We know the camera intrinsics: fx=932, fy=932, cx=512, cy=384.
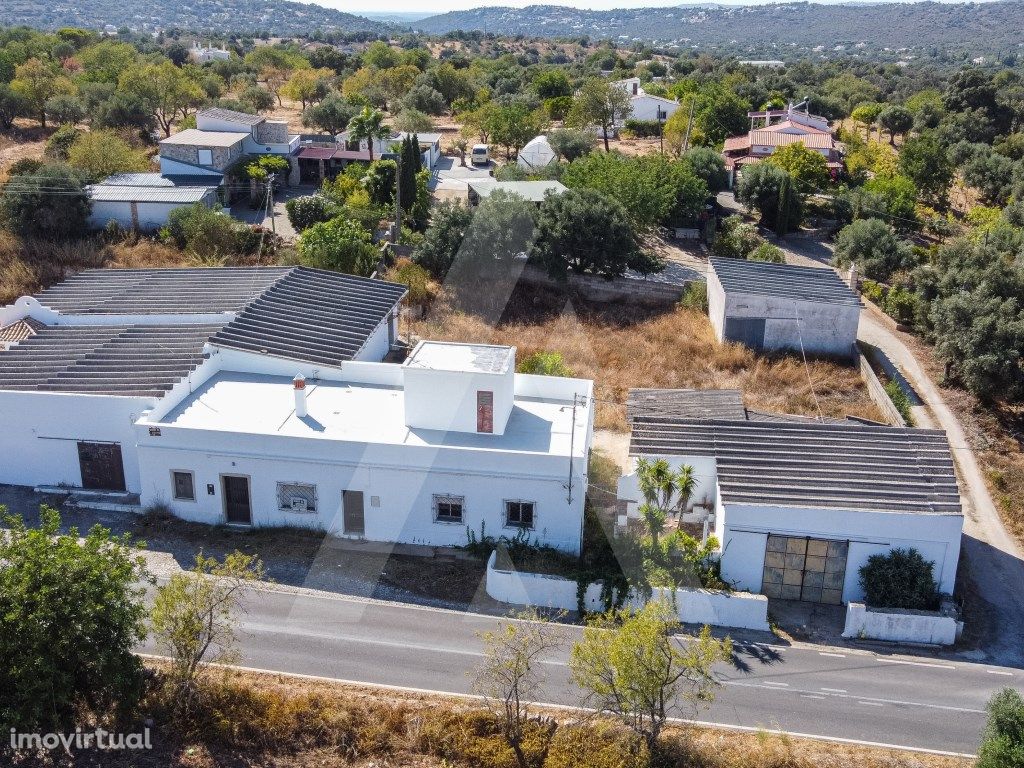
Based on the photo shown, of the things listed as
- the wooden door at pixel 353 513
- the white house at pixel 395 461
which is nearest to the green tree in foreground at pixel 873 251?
the white house at pixel 395 461

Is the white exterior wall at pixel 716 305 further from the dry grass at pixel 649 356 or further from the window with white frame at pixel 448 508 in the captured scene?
the window with white frame at pixel 448 508

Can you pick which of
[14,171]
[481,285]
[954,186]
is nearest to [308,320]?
[481,285]

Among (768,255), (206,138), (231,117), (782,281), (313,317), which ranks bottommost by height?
(768,255)

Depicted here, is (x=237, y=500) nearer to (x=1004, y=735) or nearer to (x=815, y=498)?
(x=815, y=498)

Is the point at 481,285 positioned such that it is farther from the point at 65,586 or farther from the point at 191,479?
the point at 65,586

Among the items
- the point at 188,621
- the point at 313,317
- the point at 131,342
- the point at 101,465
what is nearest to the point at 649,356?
the point at 313,317

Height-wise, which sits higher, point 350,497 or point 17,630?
point 17,630
